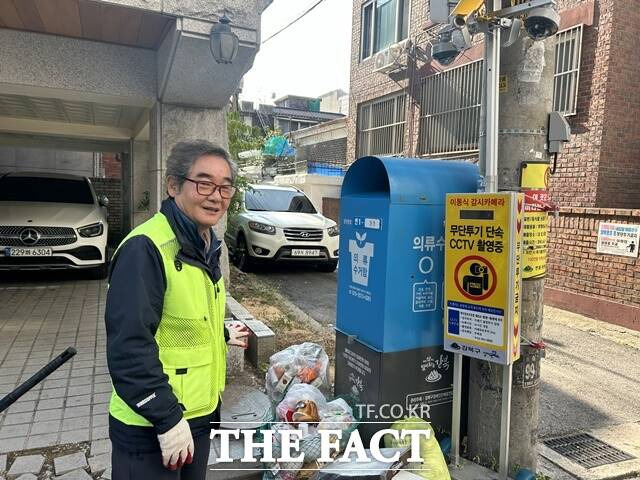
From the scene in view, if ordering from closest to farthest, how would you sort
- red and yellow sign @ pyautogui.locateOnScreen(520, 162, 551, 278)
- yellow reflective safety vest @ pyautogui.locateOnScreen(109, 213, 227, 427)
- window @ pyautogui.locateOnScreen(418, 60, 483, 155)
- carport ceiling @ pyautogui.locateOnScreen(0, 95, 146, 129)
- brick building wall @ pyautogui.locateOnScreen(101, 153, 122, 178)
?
yellow reflective safety vest @ pyautogui.locateOnScreen(109, 213, 227, 427)
red and yellow sign @ pyautogui.locateOnScreen(520, 162, 551, 278)
carport ceiling @ pyautogui.locateOnScreen(0, 95, 146, 129)
window @ pyautogui.locateOnScreen(418, 60, 483, 155)
brick building wall @ pyautogui.locateOnScreen(101, 153, 122, 178)

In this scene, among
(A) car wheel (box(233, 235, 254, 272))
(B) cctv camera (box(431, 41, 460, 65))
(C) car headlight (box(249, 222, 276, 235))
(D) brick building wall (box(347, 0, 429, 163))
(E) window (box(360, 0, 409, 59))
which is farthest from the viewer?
(E) window (box(360, 0, 409, 59))

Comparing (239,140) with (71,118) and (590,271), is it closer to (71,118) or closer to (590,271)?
(71,118)

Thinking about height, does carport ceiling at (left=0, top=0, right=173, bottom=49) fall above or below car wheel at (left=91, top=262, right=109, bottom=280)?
above

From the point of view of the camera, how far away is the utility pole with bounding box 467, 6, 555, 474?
8.88 feet

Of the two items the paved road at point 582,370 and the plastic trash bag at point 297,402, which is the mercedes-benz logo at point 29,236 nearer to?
the paved road at point 582,370

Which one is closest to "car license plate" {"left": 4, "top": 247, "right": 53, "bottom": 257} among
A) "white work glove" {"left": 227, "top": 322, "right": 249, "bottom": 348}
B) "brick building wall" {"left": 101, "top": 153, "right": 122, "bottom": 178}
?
"white work glove" {"left": 227, "top": 322, "right": 249, "bottom": 348}

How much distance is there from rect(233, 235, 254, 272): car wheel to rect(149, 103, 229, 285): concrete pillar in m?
3.91

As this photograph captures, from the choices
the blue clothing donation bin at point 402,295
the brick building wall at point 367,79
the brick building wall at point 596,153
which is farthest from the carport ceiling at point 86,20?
the brick building wall at point 367,79

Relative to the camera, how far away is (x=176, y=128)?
195 inches

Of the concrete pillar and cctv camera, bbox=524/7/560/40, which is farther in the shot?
the concrete pillar

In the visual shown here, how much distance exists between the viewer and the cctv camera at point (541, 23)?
2486mm

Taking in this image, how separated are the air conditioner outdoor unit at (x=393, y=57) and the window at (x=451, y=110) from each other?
778 mm

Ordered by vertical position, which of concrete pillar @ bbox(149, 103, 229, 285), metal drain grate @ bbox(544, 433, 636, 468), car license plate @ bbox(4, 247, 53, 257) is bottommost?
metal drain grate @ bbox(544, 433, 636, 468)

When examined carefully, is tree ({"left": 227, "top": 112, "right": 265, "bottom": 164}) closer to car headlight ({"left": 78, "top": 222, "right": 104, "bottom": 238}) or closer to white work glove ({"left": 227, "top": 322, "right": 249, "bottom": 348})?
car headlight ({"left": 78, "top": 222, "right": 104, "bottom": 238})
